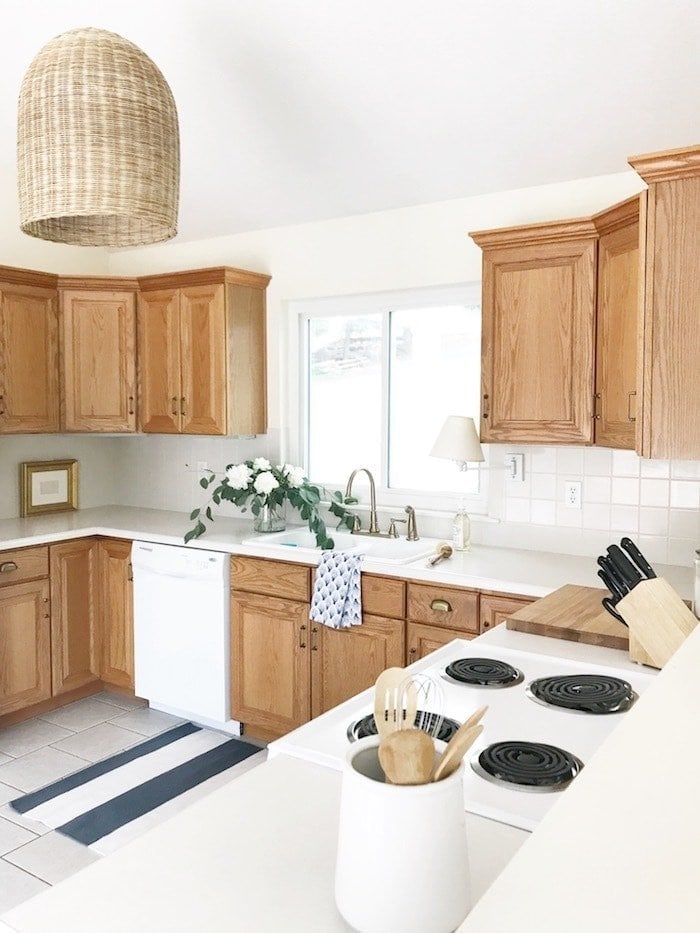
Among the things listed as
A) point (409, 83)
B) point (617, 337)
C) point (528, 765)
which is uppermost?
point (409, 83)

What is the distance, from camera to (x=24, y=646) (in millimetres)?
3801

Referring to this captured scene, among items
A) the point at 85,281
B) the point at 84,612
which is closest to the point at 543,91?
the point at 85,281

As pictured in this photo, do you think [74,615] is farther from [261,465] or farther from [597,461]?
[597,461]

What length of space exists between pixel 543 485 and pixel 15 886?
2.41 meters

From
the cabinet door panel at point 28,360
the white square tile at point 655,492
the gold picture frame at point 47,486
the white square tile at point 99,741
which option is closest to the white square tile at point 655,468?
the white square tile at point 655,492

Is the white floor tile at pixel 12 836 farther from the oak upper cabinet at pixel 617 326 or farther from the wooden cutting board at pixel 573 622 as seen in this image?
the oak upper cabinet at pixel 617 326

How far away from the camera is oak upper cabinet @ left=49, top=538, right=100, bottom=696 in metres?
3.93

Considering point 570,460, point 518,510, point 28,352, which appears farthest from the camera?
point 28,352

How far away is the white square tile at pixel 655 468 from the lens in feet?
10.1

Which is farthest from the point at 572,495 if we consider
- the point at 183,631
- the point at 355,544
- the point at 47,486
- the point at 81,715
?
the point at 47,486

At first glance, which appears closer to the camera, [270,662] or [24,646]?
[270,662]

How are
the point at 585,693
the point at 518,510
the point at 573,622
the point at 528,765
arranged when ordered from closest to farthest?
the point at 528,765, the point at 585,693, the point at 573,622, the point at 518,510

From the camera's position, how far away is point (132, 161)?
6.21 feet

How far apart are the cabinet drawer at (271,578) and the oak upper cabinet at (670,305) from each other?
1.57 m
